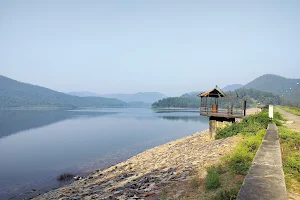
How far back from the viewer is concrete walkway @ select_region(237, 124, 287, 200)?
6.09 m

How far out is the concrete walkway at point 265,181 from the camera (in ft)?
20.0

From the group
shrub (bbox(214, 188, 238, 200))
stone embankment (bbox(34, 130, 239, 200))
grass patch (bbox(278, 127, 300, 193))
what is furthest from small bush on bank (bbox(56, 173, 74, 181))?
shrub (bbox(214, 188, 238, 200))

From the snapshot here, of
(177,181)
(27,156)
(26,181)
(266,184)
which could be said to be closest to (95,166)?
(26,181)

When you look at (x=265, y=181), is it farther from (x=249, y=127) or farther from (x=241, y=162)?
(x=249, y=127)

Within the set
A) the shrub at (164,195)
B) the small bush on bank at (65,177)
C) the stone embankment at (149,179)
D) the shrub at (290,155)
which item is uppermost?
the shrub at (290,155)

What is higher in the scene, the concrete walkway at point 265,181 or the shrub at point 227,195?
the concrete walkway at point 265,181

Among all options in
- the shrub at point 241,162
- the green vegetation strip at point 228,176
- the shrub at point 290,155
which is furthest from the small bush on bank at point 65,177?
the shrub at point 290,155

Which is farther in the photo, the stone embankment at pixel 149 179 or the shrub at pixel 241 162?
the stone embankment at pixel 149 179

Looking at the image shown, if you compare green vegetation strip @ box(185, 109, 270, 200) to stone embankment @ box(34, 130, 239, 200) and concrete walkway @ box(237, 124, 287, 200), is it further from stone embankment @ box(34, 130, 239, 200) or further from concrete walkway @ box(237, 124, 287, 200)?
stone embankment @ box(34, 130, 239, 200)

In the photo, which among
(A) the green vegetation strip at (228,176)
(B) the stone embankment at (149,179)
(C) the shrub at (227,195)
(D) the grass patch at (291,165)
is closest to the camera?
(C) the shrub at (227,195)

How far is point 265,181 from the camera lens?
23.4 feet

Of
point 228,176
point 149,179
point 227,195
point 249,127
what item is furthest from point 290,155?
point 249,127

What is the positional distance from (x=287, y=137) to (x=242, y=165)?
7020 mm

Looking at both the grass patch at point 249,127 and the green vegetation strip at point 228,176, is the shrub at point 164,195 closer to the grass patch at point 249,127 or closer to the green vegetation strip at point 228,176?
the green vegetation strip at point 228,176
